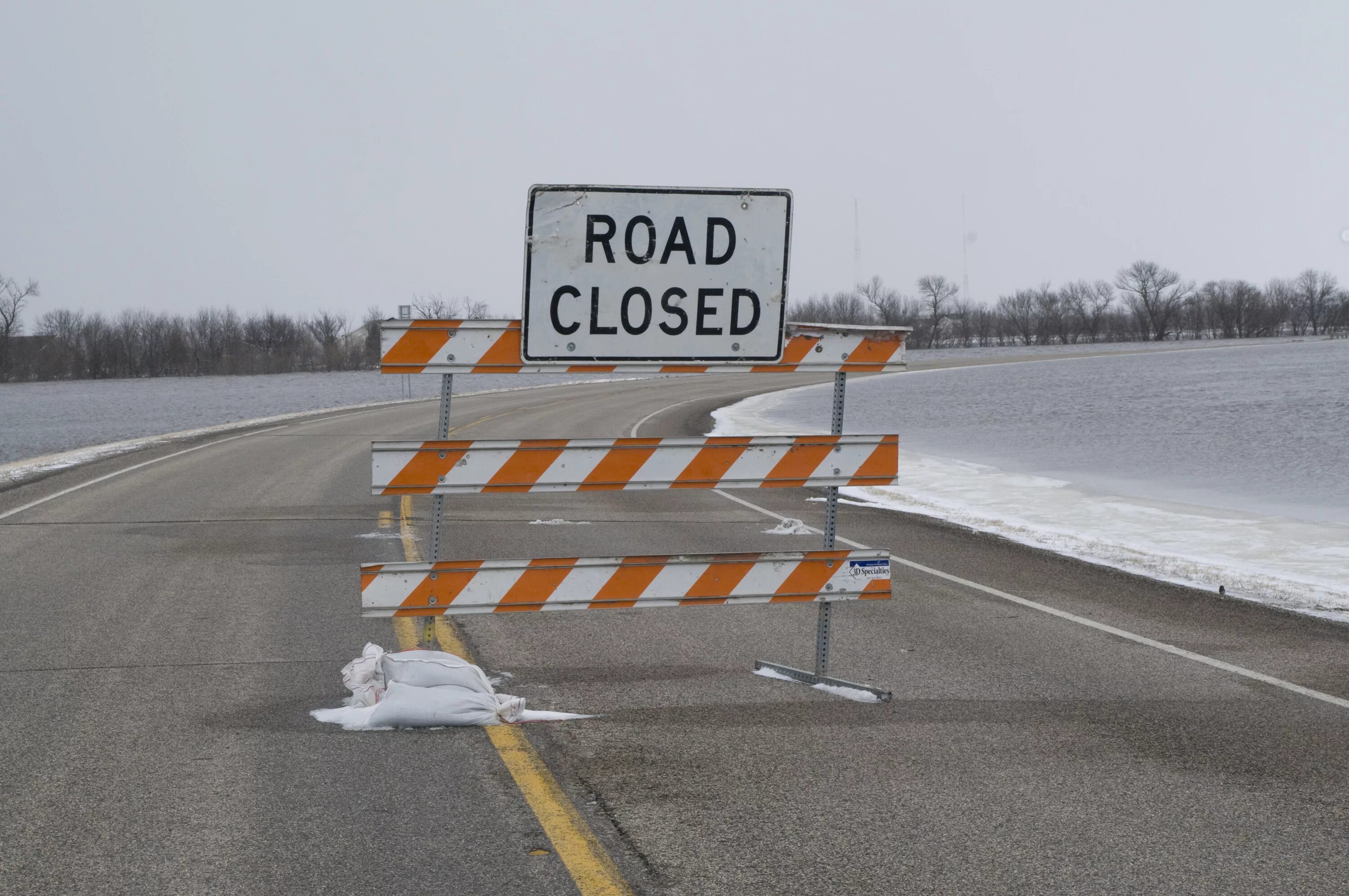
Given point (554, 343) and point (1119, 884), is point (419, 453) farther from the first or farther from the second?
point (1119, 884)

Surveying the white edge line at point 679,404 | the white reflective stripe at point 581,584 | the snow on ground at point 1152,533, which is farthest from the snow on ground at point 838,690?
the white edge line at point 679,404

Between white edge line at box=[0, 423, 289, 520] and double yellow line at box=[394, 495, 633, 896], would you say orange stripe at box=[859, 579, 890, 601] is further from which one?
white edge line at box=[0, 423, 289, 520]

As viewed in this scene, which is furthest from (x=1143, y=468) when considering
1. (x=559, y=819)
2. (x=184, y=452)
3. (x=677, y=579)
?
(x=559, y=819)

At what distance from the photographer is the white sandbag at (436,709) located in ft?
18.5

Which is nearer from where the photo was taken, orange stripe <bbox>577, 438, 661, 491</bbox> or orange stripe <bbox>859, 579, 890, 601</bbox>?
orange stripe <bbox>577, 438, 661, 491</bbox>

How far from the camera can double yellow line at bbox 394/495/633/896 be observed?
3.89m

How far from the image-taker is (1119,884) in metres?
3.91

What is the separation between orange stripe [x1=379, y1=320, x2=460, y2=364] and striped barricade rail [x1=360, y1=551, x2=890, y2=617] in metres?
1.02

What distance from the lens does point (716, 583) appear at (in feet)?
20.2

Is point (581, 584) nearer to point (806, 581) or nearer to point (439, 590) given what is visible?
point (439, 590)

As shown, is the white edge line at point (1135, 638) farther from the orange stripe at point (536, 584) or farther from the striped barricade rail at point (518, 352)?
the orange stripe at point (536, 584)

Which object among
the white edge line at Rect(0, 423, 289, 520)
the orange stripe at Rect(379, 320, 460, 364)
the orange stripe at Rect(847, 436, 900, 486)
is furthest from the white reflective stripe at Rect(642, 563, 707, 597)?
the white edge line at Rect(0, 423, 289, 520)

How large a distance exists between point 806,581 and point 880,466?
0.73 meters

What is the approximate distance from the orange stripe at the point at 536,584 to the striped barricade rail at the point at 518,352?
3.21 feet
